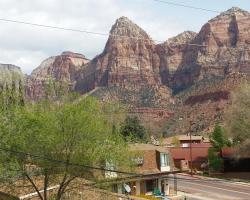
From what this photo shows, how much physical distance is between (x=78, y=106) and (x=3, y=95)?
7189mm

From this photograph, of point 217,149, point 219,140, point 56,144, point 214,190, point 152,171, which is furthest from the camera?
point 219,140

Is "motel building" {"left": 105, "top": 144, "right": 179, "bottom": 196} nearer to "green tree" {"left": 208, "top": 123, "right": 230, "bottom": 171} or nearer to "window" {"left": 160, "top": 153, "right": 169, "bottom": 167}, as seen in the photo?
"window" {"left": 160, "top": 153, "right": 169, "bottom": 167}

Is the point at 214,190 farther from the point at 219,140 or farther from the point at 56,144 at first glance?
the point at 56,144

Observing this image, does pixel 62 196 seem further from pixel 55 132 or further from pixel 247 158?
pixel 247 158

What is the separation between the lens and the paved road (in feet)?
170

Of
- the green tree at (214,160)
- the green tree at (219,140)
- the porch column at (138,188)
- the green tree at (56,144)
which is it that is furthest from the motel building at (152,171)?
the green tree at (219,140)

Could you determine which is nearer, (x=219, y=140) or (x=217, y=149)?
(x=217, y=149)

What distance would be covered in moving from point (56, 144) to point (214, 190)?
110ft

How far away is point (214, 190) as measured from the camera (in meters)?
57.3

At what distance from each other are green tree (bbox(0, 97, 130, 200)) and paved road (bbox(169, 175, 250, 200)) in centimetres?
2046

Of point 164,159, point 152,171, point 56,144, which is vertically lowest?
point 152,171

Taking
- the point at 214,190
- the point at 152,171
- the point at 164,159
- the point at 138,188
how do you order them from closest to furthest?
1. the point at 138,188
2. the point at 152,171
3. the point at 164,159
4. the point at 214,190

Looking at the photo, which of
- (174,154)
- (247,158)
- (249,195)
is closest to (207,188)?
(249,195)

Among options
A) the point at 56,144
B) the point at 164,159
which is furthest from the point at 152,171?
the point at 56,144
